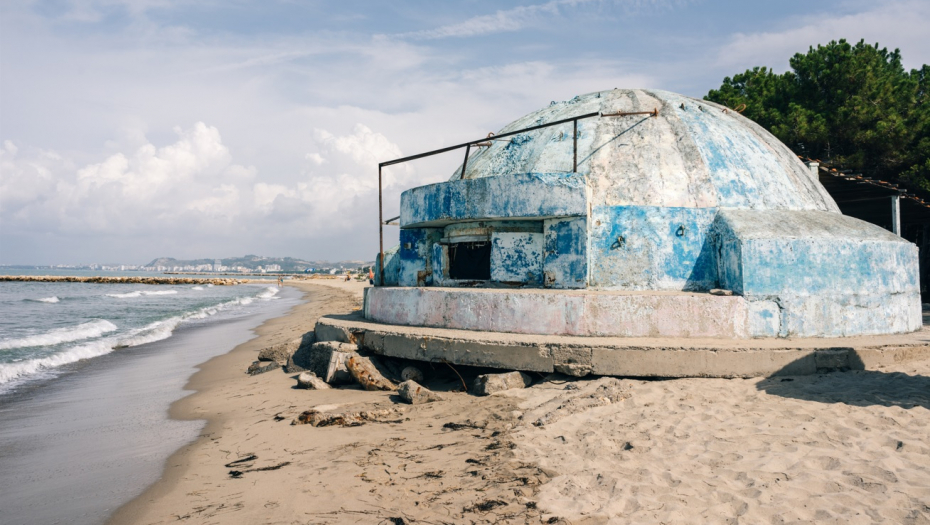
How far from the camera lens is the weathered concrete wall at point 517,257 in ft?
31.5

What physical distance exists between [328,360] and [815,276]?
24.0 feet

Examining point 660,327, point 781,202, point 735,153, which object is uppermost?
point 735,153

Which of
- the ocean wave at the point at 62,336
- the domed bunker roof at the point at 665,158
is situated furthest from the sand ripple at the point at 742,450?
the ocean wave at the point at 62,336

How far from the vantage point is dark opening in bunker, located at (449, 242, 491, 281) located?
10.9m

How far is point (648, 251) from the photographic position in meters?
9.25

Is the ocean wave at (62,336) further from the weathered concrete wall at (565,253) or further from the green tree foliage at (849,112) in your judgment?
the green tree foliage at (849,112)

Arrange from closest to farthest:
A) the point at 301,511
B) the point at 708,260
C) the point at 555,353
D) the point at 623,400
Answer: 1. the point at 301,511
2. the point at 623,400
3. the point at 555,353
4. the point at 708,260

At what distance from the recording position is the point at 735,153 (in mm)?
10312

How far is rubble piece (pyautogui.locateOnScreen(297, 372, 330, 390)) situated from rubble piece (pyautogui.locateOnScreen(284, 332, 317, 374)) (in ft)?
4.22

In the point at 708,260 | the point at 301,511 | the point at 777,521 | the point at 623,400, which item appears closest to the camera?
the point at 777,521

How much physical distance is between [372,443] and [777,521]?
3728 millimetres

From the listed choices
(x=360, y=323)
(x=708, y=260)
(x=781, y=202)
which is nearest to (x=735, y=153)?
(x=781, y=202)

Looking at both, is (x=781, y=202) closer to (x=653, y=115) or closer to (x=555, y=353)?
(x=653, y=115)

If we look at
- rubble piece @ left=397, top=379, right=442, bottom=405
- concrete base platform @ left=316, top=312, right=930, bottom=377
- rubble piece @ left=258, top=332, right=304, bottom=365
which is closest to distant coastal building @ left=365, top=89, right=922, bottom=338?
concrete base platform @ left=316, top=312, right=930, bottom=377
